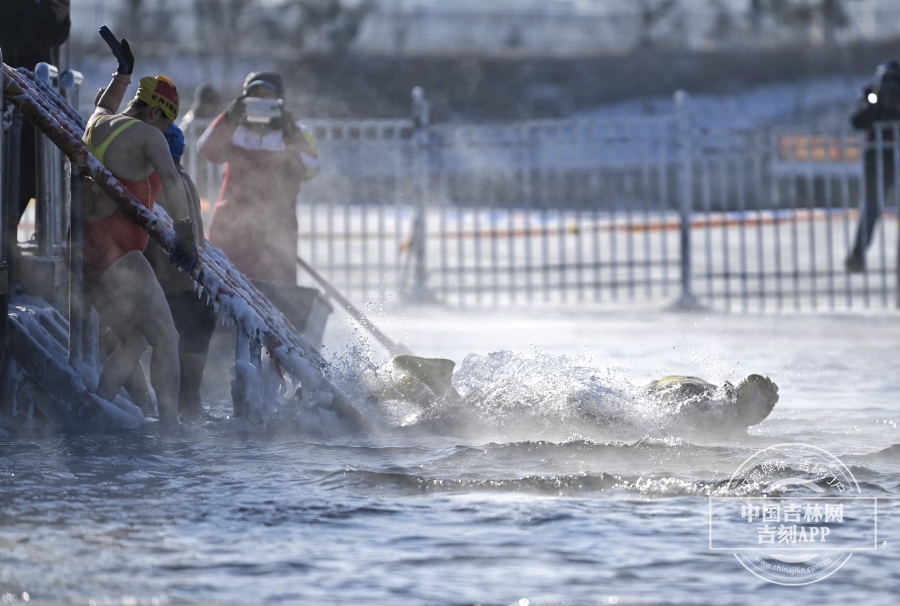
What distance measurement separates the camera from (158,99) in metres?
5.43

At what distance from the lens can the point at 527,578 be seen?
3.39 metres

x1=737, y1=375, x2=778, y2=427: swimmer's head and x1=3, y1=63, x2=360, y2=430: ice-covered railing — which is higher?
x1=3, y1=63, x2=360, y2=430: ice-covered railing

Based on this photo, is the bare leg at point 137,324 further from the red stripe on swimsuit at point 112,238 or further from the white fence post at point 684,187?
the white fence post at point 684,187

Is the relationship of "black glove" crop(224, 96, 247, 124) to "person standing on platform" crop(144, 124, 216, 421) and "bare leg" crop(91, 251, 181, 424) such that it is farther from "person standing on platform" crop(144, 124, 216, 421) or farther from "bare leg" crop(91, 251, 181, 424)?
"bare leg" crop(91, 251, 181, 424)

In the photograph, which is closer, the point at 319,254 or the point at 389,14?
the point at 319,254

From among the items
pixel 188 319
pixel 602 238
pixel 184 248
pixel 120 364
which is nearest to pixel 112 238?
pixel 184 248

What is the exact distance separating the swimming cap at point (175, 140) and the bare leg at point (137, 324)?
0.64m

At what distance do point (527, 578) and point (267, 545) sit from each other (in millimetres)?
812

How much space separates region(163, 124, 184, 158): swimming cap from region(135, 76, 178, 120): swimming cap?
0.29 meters

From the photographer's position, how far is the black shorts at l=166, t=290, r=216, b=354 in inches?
239

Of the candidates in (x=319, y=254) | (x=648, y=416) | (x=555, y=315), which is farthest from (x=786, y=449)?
(x=319, y=254)

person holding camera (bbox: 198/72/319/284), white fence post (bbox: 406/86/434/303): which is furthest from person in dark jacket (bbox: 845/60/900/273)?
person holding camera (bbox: 198/72/319/284)

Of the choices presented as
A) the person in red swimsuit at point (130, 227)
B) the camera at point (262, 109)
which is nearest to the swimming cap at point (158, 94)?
the person in red swimsuit at point (130, 227)

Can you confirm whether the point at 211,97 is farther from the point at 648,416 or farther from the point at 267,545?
the point at 267,545
